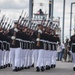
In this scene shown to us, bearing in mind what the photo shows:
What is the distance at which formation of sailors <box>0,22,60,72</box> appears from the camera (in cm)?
2047

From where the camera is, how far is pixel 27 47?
22156 mm

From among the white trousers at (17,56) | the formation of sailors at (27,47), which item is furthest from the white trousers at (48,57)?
the white trousers at (17,56)

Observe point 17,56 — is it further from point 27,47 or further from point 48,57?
point 48,57

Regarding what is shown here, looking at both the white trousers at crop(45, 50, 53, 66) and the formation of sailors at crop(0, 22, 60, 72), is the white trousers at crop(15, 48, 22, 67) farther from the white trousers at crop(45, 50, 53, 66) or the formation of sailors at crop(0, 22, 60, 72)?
the white trousers at crop(45, 50, 53, 66)

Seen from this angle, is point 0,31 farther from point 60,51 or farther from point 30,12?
point 60,51

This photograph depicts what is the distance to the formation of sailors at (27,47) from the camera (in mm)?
20469

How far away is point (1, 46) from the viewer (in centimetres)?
2183

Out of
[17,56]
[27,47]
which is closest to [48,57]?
[27,47]

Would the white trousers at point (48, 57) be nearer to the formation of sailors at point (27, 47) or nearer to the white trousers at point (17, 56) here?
the formation of sailors at point (27, 47)

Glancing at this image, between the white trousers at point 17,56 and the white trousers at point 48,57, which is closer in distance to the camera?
the white trousers at point 17,56

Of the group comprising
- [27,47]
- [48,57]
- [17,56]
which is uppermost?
[27,47]

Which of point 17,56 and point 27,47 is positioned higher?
point 27,47

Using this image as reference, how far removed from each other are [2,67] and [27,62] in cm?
119

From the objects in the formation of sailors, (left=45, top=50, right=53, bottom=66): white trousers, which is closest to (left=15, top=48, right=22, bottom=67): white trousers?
the formation of sailors
